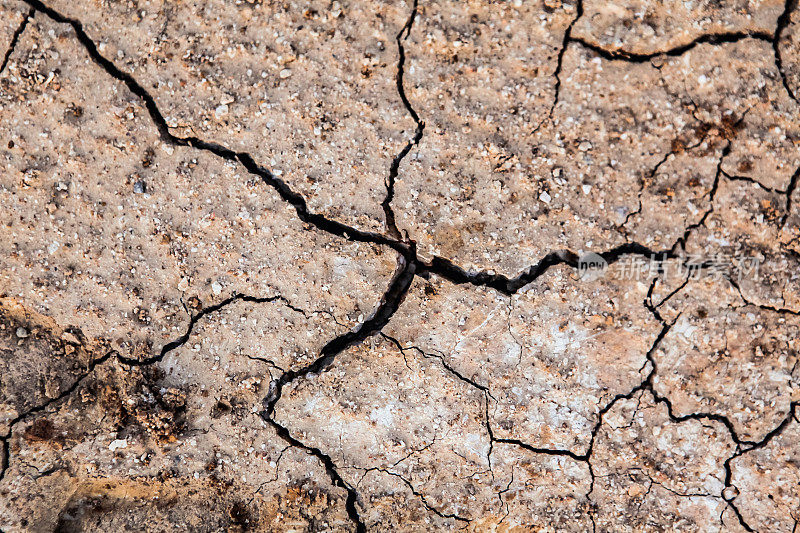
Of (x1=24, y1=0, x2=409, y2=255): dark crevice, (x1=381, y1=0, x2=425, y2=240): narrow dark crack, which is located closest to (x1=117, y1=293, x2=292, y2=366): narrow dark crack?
(x1=24, y1=0, x2=409, y2=255): dark crevice

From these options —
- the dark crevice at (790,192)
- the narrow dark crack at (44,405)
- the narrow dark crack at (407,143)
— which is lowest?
the narrow dark crack at (44,405)

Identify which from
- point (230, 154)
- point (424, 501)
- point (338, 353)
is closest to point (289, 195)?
point (230, 154)

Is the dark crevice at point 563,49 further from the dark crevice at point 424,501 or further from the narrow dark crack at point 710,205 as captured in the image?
the dark crevice at point 424,501

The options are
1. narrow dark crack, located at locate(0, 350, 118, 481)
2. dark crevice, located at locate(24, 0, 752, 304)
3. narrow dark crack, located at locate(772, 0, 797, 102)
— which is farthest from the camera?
narrow dark crack, located at locate(0, 350, 118, 481)

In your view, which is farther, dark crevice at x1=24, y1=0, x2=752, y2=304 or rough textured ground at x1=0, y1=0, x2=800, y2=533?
dark crevice at x1=24, y1=0, x2=752, y2=304

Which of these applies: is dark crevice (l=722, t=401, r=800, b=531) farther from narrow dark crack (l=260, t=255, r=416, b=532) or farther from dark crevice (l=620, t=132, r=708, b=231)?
narrow dark crack (l=260, t=255, r=416, b=532)

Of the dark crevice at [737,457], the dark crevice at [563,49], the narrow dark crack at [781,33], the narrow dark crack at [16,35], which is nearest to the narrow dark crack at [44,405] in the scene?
the narrow dark crack at [16,35]

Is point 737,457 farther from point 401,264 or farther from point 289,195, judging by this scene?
point 289,195
